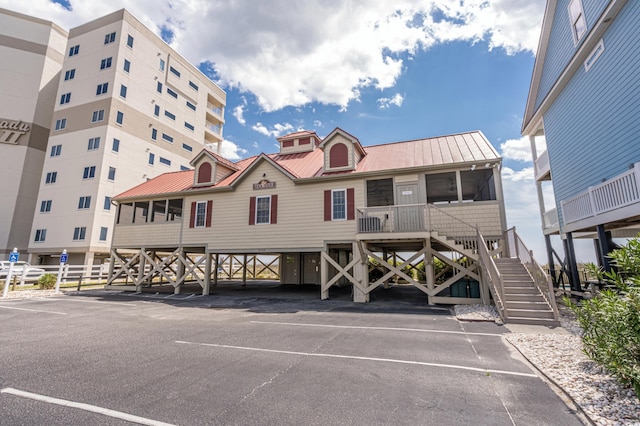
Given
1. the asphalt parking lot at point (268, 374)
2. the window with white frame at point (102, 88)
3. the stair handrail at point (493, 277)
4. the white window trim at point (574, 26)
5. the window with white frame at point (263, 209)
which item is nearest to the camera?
the asphalt parking lot at point (268, 374)

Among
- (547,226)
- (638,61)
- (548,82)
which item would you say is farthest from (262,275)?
(638,61)

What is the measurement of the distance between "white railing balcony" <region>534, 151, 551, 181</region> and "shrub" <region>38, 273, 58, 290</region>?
31.2 metres

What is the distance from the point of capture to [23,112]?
31156 mm

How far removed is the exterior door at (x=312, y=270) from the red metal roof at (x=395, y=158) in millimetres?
9259

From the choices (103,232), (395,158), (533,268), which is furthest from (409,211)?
(103,232)

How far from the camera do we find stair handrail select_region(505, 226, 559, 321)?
28.1 feet

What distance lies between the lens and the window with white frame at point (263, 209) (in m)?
16.5

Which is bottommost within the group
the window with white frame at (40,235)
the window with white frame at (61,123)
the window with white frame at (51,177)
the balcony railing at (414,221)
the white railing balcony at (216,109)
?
the balcony railing at (414,221)

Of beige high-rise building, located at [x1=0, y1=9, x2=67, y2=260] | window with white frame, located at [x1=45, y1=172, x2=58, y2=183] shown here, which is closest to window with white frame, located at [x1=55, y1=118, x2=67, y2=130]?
beige high-rise building, located at [x1=0, y1=9, x2=67, y2=260]

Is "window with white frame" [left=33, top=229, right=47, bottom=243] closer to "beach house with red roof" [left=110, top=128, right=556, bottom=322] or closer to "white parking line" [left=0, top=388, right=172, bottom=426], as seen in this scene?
"beach house with red roof" [left=110, top=128, right=556, bottom=322]

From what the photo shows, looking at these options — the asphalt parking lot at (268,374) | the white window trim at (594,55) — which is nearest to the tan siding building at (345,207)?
the asphalt parking lot at (268,374)

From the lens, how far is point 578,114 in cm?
1228

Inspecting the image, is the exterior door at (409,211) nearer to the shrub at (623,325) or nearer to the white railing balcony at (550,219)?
the white railing balcony at (550,219)

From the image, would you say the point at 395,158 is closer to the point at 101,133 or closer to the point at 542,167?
the point at 542,167
